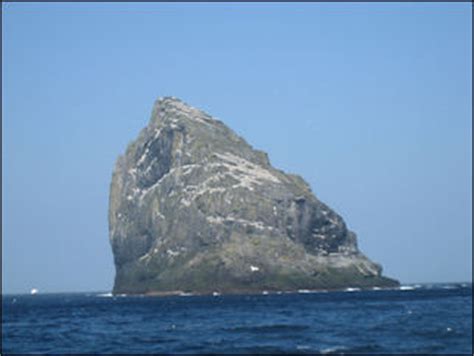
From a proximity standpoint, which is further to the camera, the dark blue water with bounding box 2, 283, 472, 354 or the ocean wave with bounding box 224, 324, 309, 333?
the ocean wave with bounding box 224, 324, 309, 333

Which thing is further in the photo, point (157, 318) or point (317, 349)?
point (157, 318)

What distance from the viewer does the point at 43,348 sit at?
3068 inches

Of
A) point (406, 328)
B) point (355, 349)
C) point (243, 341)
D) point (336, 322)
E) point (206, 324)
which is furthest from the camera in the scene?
point (206, 324)

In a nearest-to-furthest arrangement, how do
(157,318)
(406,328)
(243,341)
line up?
(243,341) → (406,328) → (157,318)

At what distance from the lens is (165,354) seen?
67.2 meters

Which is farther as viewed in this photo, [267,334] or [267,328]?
[267,328]

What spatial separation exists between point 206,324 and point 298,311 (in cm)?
2367

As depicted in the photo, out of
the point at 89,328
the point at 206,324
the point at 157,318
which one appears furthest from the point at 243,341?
the point at 157,318

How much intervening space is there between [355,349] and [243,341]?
1346cm

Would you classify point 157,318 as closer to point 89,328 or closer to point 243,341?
point 89,328

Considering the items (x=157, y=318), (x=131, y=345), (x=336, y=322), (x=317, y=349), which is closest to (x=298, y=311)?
(x=157, y=318)

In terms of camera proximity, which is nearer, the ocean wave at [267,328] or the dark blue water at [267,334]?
the dark blue water at [267,334]

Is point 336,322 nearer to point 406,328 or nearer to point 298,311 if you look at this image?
point 406,328

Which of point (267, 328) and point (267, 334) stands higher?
point (267, 328)
